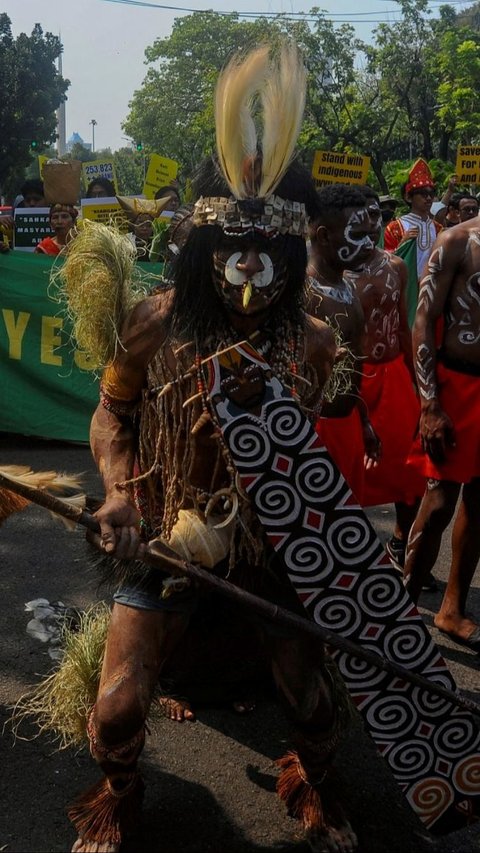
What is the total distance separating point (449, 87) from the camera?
24.3m

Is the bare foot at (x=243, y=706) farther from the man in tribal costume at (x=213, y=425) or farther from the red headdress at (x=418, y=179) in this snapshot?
the red headdress at (x=418, y=179)

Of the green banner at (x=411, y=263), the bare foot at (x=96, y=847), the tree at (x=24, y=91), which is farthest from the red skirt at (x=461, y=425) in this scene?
the tree at (x=24, y=91)

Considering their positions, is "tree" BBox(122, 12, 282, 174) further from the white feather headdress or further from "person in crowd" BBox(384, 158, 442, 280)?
the white feather headdress

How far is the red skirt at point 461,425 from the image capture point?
3900 mm

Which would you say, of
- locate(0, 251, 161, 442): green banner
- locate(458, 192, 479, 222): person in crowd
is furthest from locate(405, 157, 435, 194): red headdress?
locate(0, 251, 161, 442): green banner

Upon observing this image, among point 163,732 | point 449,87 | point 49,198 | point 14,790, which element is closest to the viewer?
point 14,790

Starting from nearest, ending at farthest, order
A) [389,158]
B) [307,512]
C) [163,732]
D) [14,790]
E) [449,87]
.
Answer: [307,512]
[14,790]
[163,732]
[449,87]
[389,158]

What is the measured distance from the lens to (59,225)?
7230 millimetres

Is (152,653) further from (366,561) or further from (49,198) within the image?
(49,198)

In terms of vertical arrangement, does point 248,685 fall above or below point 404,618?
below

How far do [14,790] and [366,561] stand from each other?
1333mm

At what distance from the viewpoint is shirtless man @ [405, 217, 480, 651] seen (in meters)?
3.86

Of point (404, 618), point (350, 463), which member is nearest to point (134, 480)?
point (404, 618)

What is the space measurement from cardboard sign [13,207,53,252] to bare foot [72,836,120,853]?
19.9ft
